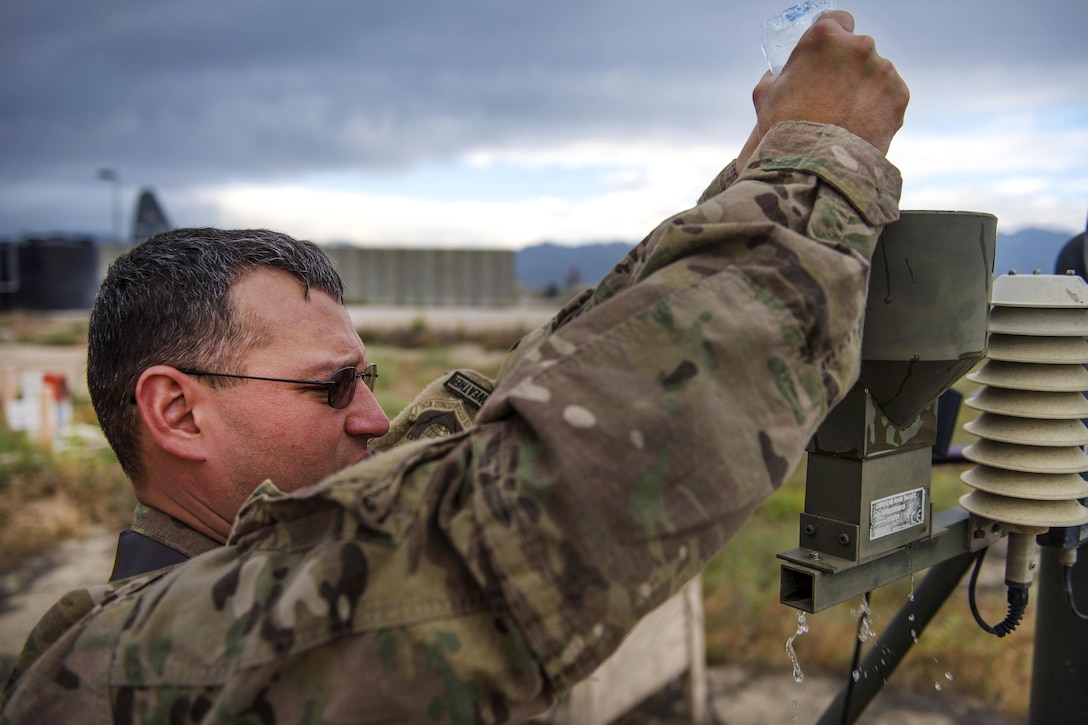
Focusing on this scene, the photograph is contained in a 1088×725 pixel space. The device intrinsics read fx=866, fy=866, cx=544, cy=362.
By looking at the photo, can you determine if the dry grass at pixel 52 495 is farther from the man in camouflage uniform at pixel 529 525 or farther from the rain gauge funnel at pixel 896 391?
the rain gauge funnel at pixel 896 391

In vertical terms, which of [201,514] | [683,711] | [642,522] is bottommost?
[683,711]

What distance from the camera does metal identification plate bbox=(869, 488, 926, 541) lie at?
1.50 m

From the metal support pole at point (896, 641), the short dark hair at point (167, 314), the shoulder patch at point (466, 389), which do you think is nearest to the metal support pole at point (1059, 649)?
the metal support pole at point (896, 641)

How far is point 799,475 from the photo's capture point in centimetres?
912

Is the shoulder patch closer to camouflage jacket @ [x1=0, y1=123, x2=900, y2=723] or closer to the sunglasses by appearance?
the sunglasses

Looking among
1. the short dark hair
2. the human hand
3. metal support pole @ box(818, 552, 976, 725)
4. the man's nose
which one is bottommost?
metal support pole @ box(818, 552, 976, 725)

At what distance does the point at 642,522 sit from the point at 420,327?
1902 cm

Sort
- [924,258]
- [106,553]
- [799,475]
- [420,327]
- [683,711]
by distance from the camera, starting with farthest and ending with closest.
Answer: [420,327]
[799,475]
[106,553]
[683,711]
[924,258]

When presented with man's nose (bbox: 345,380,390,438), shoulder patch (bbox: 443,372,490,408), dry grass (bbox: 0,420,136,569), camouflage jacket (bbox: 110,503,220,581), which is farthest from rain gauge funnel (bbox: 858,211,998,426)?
dry grass (bbox: 0,420,136,569)

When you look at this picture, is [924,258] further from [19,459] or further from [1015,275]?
[19,459]

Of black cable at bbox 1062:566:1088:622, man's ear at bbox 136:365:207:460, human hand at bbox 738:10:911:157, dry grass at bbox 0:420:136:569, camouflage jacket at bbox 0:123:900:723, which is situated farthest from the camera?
dry grass at bbox 0:420:136:569

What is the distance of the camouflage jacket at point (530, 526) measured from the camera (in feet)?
3.26

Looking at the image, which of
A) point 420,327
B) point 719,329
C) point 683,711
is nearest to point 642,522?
point 719,329

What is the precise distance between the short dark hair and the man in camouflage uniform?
23.6 inches
